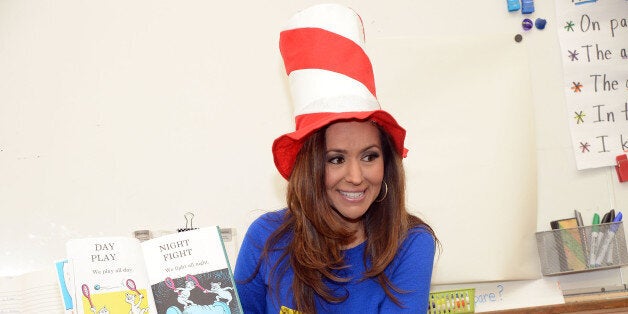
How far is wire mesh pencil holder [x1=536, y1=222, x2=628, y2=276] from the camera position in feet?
5.94

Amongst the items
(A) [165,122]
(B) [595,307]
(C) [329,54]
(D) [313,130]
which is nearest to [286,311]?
(D) [313,130]

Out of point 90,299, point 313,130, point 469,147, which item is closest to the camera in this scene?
point 90,299

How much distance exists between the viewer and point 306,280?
1428 millimetres

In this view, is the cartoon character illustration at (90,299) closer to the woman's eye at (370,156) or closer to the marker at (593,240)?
the woman's eye at (370,156)

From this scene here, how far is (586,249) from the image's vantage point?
1812 mm

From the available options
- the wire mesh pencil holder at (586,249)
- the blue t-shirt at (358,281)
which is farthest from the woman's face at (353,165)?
the wire mesh pencil holder at (586,249)

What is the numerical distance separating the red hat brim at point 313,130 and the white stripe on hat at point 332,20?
151 millimetres

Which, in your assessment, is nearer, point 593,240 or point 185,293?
point 185,293

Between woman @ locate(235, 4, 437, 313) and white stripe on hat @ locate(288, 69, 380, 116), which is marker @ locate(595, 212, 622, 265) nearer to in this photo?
woman @ locate(235, 4, 437, 313)

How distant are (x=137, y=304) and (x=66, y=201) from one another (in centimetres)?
75

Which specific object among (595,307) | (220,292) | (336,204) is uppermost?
(336,204)

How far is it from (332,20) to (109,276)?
0.60m

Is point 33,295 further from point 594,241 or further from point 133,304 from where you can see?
point 594,241

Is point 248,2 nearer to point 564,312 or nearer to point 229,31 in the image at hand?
point 229,31
